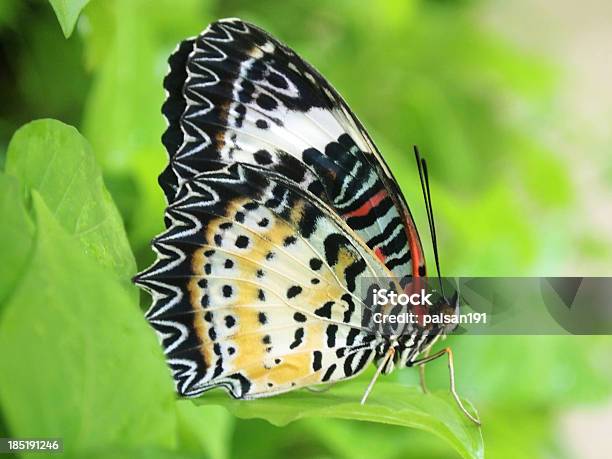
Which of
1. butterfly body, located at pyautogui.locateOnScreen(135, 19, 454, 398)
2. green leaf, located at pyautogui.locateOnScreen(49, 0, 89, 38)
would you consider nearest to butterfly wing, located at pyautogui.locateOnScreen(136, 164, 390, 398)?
butterfly body, located at pyautogui.locateOnScreen(135, 19, 454, 398)

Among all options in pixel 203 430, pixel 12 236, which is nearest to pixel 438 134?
pixel 203 430

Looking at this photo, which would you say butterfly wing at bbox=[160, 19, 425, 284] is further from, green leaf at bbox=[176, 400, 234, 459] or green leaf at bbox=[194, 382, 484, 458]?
green leaf at bbox=[176, 400, 234, 459]

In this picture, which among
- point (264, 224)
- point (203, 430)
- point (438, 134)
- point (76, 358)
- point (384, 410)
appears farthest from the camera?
point (438, 134)

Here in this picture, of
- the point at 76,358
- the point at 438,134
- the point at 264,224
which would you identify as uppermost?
the point at 438,134

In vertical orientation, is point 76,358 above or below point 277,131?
below

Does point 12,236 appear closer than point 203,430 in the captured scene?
Yes

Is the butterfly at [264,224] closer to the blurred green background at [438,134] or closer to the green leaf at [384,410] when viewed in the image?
the green leaf at [384,410]

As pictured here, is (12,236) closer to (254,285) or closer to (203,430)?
(254,285)

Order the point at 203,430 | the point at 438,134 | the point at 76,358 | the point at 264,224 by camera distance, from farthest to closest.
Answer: the point at 438,134
the point at 203,430
the point at 264,224
the point at 76,358
